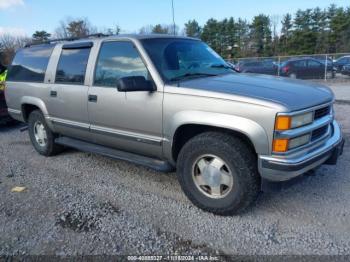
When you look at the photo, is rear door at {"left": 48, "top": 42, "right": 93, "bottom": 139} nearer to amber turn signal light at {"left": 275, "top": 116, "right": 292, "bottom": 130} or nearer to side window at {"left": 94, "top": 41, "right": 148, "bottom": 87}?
side window at {"left": 94, "top": 41, "right": 148, "bottom": 87}

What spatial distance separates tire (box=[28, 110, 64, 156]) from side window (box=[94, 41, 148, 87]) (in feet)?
5.75

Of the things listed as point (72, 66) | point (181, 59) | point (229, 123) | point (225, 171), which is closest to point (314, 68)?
point (181, 59)

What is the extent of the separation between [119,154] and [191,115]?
1.40 meters

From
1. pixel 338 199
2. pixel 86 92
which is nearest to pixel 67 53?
pixel 86 92

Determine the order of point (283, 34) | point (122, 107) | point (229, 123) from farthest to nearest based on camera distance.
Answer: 1. point (283, 34)
2. point (122, 107)
3. point (229, 123)

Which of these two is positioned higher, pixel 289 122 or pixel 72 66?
pixel 72 66

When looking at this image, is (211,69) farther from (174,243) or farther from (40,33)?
(40,33)

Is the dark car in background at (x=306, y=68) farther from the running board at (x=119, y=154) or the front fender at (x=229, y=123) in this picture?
the front fender at (x=229, y=123)

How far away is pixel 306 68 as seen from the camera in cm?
1911

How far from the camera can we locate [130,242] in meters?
3.06

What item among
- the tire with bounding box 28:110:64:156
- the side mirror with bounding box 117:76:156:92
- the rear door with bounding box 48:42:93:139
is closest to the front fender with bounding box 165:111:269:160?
the side mirror with bounding box 117:76:156:92

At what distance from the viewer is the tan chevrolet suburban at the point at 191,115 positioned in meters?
3.08

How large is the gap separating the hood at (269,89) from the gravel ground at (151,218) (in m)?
1.17

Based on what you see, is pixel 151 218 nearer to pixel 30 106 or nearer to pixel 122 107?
pixel 122 107
